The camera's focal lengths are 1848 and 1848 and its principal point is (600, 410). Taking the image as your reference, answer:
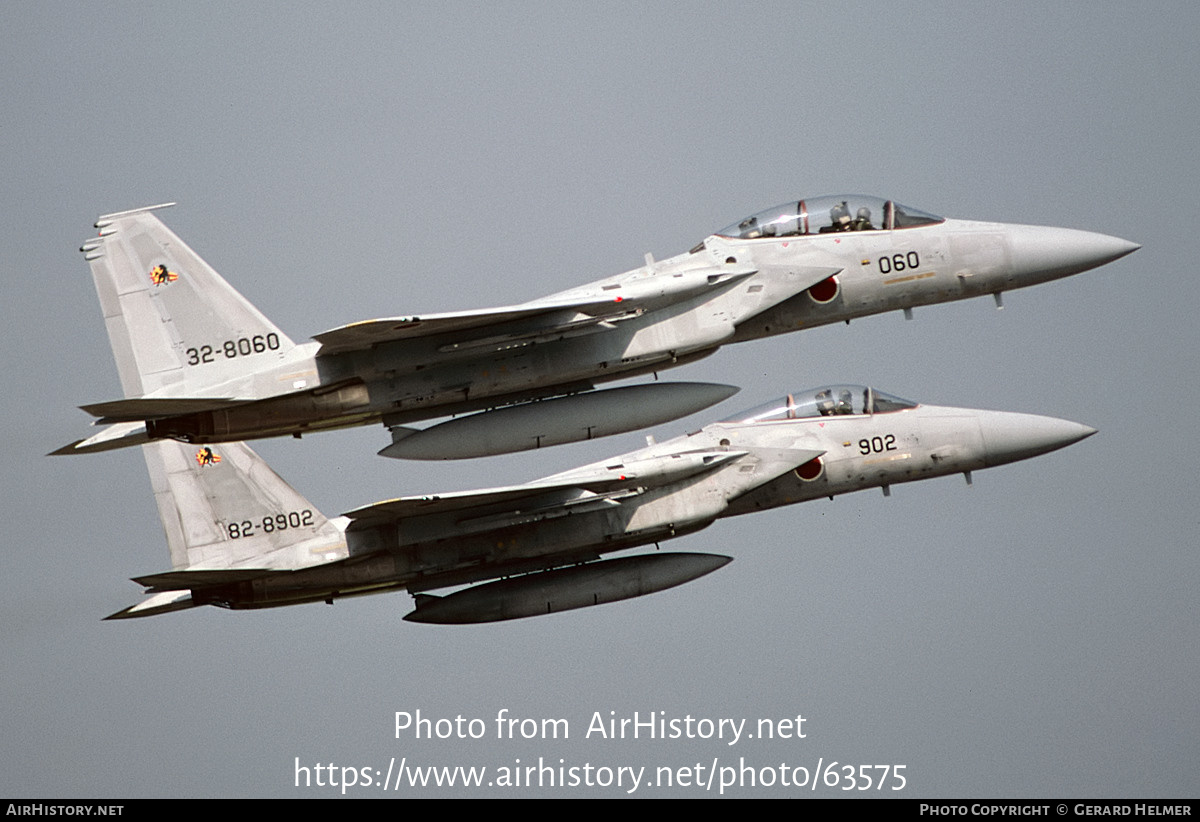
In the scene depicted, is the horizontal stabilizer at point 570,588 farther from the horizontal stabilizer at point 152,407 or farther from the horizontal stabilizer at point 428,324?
the horizontal stabilizer at point 152,407

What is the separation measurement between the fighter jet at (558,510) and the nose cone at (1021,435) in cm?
2

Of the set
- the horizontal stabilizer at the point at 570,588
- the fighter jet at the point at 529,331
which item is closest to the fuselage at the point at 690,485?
the horizontal stabilizer at the point at 570,588

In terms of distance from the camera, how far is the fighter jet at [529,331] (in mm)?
23578

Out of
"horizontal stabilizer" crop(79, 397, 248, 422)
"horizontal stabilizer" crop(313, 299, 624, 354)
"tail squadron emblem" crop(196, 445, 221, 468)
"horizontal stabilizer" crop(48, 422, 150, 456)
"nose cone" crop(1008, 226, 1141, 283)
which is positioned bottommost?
"tail squadron emblem" crop(196, 445, 221, 468)

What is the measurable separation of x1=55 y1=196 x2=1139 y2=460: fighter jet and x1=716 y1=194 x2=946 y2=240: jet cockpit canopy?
1.0 inches

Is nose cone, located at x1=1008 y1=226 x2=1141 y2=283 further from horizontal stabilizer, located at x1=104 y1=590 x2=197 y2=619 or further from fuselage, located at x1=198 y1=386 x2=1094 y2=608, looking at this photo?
A: horizontal stabilizer, located at x1=104 y1=590 x2=197 y2=619

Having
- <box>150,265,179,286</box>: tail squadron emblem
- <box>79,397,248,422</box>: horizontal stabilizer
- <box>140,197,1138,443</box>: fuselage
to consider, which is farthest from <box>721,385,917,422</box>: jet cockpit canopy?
<box>150,265,179,286</box>: tail squadron emblem

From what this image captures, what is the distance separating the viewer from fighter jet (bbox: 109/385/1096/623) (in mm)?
25219

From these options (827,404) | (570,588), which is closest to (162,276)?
(570,588)

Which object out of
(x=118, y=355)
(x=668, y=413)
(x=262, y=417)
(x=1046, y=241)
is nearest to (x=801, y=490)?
(x=668, y=413)

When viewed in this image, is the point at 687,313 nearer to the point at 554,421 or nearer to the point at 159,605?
the point at 554,421

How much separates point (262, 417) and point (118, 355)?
2.64 meters

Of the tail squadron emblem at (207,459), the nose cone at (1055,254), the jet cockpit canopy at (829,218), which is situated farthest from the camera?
the tail squadron emblem at (207,459)

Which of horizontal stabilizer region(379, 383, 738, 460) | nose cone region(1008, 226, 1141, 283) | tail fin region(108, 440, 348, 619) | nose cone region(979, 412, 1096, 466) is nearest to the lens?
horizontal stabilizer region(379, 383, 738, 460)
